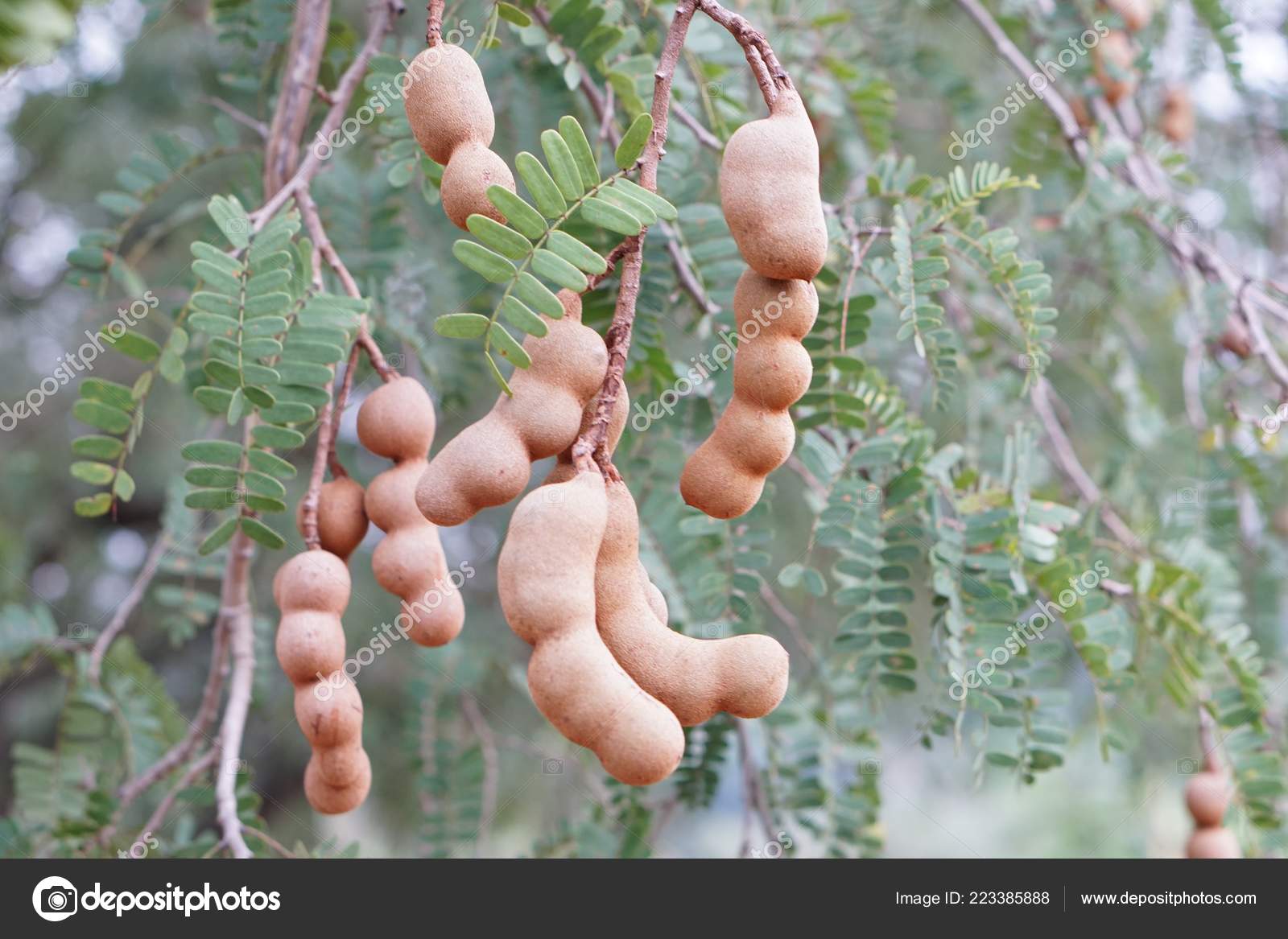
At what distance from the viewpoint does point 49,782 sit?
4.41ft

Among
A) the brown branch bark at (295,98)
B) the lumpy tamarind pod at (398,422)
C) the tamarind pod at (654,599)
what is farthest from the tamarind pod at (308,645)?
the brown branch bark at (295,98)

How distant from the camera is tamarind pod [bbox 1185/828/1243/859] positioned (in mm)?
1252

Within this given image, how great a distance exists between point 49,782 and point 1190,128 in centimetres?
210

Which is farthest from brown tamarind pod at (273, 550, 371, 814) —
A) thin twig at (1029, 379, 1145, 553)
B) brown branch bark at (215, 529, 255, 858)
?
thin twig at (1029, 379, 1145, 553)

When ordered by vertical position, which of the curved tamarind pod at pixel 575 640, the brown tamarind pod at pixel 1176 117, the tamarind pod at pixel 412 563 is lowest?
the curved tamarind pod at pixel 575 640

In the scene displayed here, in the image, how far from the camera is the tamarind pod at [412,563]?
0.70 meters

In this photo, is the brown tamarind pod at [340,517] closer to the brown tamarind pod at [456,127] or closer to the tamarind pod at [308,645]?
the tamarind pod at [308,645]

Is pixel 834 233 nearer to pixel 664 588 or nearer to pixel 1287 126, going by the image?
pixel 664 588

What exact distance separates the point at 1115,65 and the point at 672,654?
4.43ft

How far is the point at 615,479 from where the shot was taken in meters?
0.54
